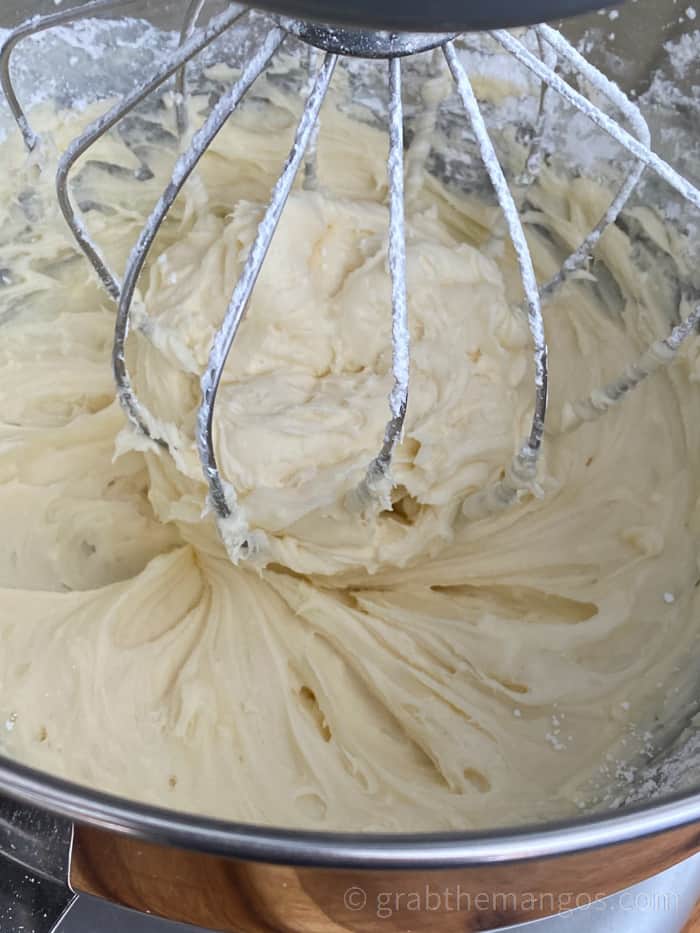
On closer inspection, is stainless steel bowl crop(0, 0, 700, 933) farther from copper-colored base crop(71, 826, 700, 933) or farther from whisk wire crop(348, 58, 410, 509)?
whisk wire crop(348, 58, 410, 509)

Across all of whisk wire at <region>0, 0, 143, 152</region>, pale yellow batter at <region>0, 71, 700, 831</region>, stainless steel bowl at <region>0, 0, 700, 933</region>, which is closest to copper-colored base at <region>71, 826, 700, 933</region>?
stainless steel bowl at <region>0, 0, 700, 933</region>

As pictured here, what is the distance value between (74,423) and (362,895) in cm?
73

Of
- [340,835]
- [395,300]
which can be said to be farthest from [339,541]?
[340,835]

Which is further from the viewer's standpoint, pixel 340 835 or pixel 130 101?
pixel 130 101

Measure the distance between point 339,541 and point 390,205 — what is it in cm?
44

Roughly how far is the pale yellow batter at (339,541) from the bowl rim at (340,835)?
0.32 m

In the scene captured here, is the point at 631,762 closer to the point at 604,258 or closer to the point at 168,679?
the point at 168,679

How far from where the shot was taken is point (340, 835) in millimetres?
523

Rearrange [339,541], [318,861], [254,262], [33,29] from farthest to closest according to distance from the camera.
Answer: [339,541], [33,29], [254,262], [318,861]

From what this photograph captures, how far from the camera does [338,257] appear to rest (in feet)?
3.66

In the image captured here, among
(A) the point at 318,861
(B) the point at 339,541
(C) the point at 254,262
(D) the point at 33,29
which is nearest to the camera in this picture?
(A) the point at 318,861

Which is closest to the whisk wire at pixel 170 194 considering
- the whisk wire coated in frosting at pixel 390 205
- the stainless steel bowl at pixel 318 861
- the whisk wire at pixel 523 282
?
the whisk wire coated in frosting at pixel 390 205

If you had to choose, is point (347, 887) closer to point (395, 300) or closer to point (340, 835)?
point (340, 835)

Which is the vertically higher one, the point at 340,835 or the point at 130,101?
the point at 130,101
